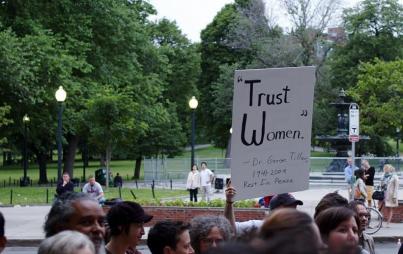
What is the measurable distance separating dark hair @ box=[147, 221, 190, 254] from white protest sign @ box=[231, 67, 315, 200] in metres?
2.05

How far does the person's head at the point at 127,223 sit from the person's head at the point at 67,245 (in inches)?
61.6

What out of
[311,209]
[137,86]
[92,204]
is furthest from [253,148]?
[137,86]

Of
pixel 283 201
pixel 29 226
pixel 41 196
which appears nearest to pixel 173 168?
pixel 41 196

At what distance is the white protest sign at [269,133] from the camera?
7367 mm

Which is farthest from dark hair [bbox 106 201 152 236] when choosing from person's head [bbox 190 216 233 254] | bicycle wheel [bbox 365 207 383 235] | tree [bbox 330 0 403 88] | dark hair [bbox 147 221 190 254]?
tree [bbox 330 0 403 88]

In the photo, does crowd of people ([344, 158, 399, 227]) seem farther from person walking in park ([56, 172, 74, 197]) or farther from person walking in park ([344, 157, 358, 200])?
person walking in park ([56, 172, 74, 197])

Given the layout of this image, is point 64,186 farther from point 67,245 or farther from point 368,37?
point 368,37

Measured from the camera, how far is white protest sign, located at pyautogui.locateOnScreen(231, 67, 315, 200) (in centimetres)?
737

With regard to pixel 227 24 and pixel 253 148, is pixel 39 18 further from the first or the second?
pixel 227 24

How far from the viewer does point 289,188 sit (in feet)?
24.5

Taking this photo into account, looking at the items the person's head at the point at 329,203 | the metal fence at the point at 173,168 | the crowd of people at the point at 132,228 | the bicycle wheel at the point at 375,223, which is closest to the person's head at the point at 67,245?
the crowd of people at the point at 132,228

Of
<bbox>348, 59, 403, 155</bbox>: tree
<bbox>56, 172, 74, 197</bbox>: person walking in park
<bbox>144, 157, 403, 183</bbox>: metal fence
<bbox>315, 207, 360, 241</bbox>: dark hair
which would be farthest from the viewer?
<bbox>348, 59, 403, 155</bbox>: tree

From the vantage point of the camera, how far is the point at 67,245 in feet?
12.0

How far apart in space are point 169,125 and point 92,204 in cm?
5698
